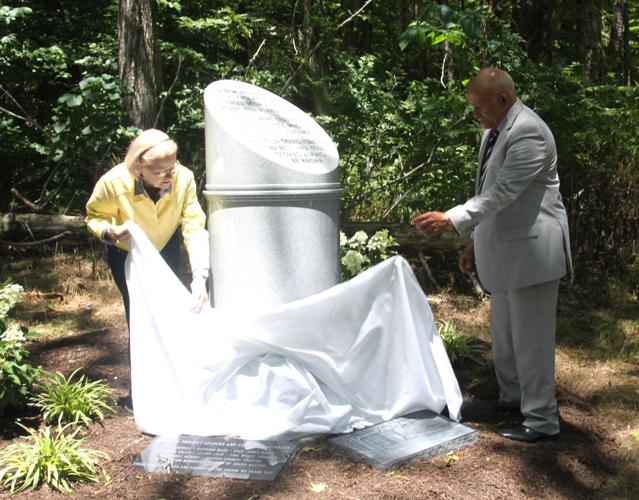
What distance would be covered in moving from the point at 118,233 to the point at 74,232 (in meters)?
4.22

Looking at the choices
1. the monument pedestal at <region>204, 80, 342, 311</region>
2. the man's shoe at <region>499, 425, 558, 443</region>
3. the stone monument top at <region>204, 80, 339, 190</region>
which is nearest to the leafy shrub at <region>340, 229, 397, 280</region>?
the monument pedestal at <region>204, 80, 342, 311</region>

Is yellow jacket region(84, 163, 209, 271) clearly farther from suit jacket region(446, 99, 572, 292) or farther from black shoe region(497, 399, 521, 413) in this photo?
black shoe region(497, 399, 521, 413)

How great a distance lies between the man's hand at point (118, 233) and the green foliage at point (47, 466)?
1.06 meters

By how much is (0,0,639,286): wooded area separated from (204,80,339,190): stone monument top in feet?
7.16

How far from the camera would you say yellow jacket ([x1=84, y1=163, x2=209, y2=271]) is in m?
3.86

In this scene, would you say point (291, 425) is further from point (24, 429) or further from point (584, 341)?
point (584, 341)

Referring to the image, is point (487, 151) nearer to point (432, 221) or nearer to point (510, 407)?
point (432, 221)

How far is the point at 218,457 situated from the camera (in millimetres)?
3455

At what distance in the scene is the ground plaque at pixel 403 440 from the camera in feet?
11.4

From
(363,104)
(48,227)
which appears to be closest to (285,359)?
(363,104)

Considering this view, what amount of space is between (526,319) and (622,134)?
3.88 m

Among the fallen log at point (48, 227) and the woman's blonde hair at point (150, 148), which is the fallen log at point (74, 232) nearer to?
the fallen log at point (48, 227)

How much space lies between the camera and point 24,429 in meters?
3.97

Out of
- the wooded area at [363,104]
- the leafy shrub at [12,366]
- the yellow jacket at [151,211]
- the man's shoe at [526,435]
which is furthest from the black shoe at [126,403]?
the wooded area at [363,104]
